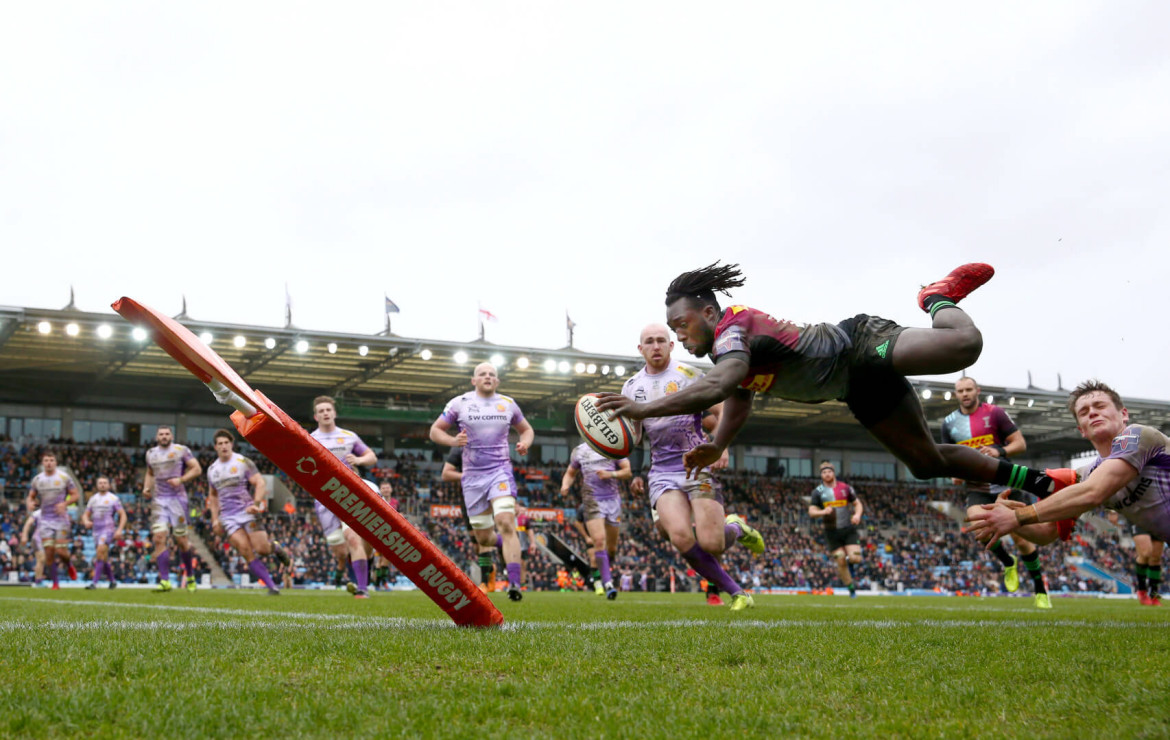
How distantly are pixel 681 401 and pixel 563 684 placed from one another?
1.90 metres

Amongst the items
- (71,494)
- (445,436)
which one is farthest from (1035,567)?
(71,494)

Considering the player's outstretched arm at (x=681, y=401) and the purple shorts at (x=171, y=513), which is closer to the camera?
the player's outstretched arm at (x=681, y=401)

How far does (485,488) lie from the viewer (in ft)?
33.8

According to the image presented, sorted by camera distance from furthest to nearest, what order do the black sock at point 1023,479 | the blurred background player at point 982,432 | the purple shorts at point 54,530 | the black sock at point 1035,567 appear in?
the purple shorts at point 54,530 < the black sock at point 1035,567 < the blurred background player at point 982,432 < the black sock at point 1023,479

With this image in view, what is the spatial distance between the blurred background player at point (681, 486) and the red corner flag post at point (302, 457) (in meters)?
3.84

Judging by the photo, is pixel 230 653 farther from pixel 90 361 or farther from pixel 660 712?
pixel 90 361

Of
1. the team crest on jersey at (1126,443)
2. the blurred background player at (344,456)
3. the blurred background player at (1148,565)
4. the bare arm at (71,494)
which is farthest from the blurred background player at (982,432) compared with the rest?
the bare arm at (71,494)

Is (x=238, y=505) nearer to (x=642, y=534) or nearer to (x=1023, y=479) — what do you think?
(x=1023, y=479)

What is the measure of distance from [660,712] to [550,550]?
32.7m

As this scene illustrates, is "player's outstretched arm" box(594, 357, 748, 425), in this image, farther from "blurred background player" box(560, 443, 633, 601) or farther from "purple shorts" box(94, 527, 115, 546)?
"purple shorts" box(94, 527, 115, 546)

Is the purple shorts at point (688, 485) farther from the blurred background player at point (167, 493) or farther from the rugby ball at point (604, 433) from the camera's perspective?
the blurred background player at point (167, 493)

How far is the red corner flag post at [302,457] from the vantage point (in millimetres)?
4020

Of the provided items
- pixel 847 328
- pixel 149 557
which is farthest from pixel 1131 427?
pixel 149 557

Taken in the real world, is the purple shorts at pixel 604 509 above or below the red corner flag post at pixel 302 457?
below
